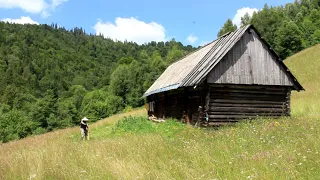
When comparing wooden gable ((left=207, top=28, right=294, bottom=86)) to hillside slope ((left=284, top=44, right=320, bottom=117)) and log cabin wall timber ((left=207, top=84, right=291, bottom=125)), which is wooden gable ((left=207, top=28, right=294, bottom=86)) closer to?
log cabin wall timber ((left=207, top=84, right=291, bottom=125))

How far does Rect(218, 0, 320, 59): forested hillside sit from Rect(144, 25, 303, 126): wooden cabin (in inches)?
1936

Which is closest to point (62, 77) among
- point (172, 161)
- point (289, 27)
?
point (289, 27)

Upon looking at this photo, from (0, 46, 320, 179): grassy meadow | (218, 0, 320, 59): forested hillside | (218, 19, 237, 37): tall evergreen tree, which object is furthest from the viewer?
(218, 19, 237, 37): tall evergreen tree

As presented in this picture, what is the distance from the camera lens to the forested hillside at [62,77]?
73.4 meters

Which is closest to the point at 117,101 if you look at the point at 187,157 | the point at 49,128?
the point at 49,128

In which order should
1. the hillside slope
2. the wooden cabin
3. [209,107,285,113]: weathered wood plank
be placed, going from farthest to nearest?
the hillside slope
[209,107,285,113]: weathered wood plank
the wooden cabin

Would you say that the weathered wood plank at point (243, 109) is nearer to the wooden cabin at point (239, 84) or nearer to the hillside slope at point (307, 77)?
the wooden cabin at point (239, 84)

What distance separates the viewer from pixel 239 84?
640 inches

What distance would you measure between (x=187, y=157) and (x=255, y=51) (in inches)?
435

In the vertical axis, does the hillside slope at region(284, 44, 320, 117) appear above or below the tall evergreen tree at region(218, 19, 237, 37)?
below

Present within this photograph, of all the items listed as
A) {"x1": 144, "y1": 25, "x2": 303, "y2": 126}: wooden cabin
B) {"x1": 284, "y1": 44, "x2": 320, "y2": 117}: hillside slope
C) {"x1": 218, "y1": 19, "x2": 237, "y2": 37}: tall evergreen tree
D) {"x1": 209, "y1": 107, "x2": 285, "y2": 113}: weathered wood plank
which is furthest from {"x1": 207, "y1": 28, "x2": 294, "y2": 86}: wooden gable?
{"x1": 218, "y1": 19, "x2": 237, "y2": 37}: tall evergreen tree

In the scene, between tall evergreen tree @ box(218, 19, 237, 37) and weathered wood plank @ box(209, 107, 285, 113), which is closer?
weathered wood plank @ box(209, 107, 285, 113)

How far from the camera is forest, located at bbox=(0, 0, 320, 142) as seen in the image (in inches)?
2601

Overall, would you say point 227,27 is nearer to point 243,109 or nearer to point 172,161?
point 243,109
